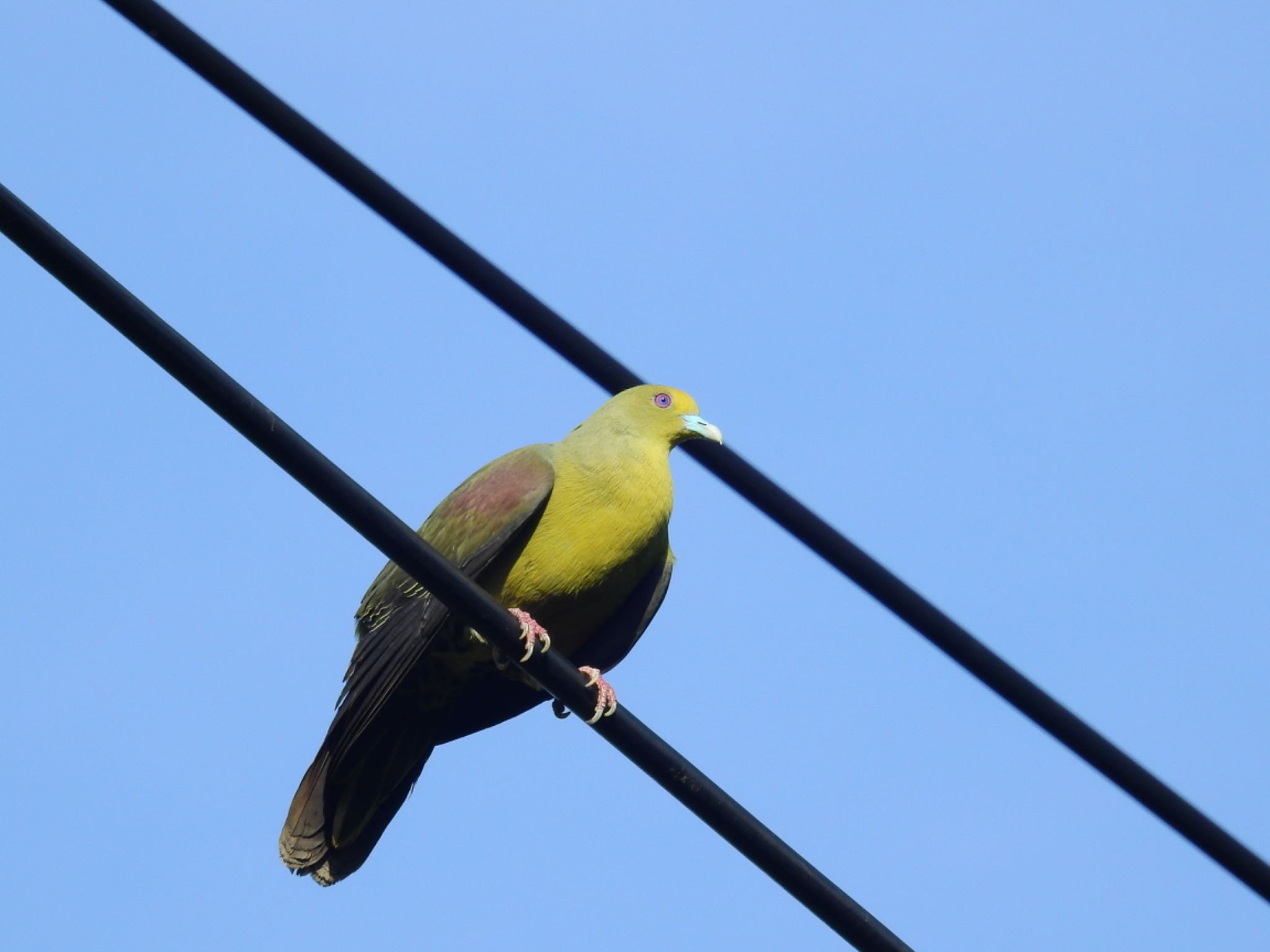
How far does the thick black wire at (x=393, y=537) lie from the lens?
3057mm

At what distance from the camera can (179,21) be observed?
4.16 metres

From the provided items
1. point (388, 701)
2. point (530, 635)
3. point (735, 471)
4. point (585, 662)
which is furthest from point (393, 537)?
point (585, 662)

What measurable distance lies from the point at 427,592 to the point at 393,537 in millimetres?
2064

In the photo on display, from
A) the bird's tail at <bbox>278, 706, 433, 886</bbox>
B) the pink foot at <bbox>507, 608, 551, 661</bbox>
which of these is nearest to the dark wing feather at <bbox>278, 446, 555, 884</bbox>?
the bird's tail at <bbox>278, 706, 433, 886</bbox>

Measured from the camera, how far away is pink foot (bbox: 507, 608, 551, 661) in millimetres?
4008

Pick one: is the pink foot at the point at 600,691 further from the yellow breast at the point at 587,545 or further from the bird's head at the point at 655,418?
the bird's head at the point at 655,418

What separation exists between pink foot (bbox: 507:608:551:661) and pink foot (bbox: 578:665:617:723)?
177 millimetres

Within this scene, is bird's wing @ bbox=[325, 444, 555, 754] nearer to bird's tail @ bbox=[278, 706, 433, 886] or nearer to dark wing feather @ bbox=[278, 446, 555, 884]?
dark wing feather @ bbox=[278, 446, 555, 884]

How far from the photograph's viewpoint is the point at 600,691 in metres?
4.80

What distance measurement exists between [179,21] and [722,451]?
1.72m

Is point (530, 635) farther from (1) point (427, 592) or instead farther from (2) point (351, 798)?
(2) point (351, 798)

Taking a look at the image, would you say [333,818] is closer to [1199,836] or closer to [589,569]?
[589,569]

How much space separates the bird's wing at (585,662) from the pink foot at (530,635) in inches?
16.8

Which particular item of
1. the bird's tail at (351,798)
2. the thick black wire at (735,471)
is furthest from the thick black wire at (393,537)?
the bird's tail at (351,798)
